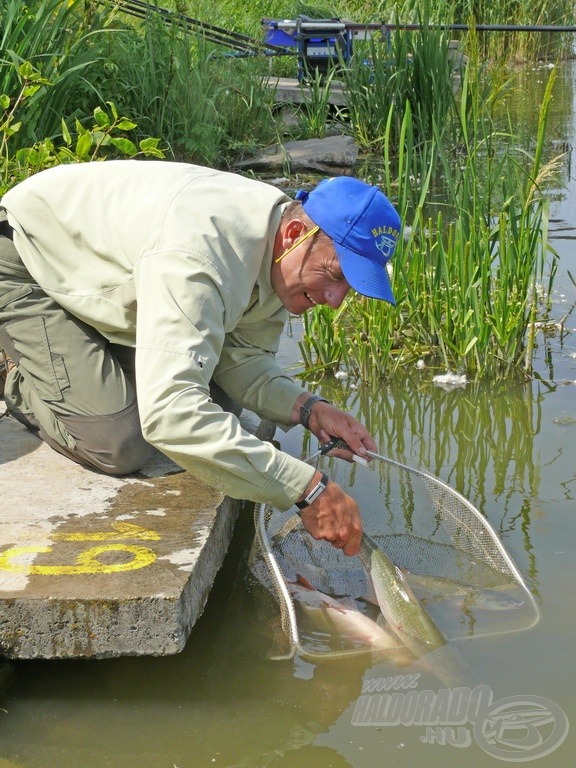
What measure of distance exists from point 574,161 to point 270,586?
23.3 feet

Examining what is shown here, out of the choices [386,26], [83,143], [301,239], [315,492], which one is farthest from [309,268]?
[386,26]

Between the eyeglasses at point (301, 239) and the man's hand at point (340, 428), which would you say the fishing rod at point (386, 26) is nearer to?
the man's hand at point (340, 428)

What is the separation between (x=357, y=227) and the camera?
283cm

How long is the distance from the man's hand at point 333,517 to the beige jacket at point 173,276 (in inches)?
3.0

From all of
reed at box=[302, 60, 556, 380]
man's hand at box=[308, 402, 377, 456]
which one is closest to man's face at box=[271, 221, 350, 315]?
man's hand at box=[308, 402, 377, 456]

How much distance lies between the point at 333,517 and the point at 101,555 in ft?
2.15

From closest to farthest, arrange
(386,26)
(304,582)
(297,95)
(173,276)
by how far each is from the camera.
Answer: (173,276) < (304,582) < (386,26) < (297,95)

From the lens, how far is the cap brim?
2.85m

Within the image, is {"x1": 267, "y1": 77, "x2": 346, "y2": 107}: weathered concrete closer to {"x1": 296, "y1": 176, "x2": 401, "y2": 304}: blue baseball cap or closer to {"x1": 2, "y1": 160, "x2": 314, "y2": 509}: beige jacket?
{"x1": 2, "y1": 160, "x2": 314, "y2": 509}: beige jacket

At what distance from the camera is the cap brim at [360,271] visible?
9.36 feet

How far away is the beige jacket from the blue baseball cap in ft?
0.56

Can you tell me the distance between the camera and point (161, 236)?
108 inches

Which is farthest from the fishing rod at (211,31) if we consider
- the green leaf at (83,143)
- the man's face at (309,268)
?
the man's face at (309,268)

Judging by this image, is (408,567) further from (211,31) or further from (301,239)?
(211,31)
